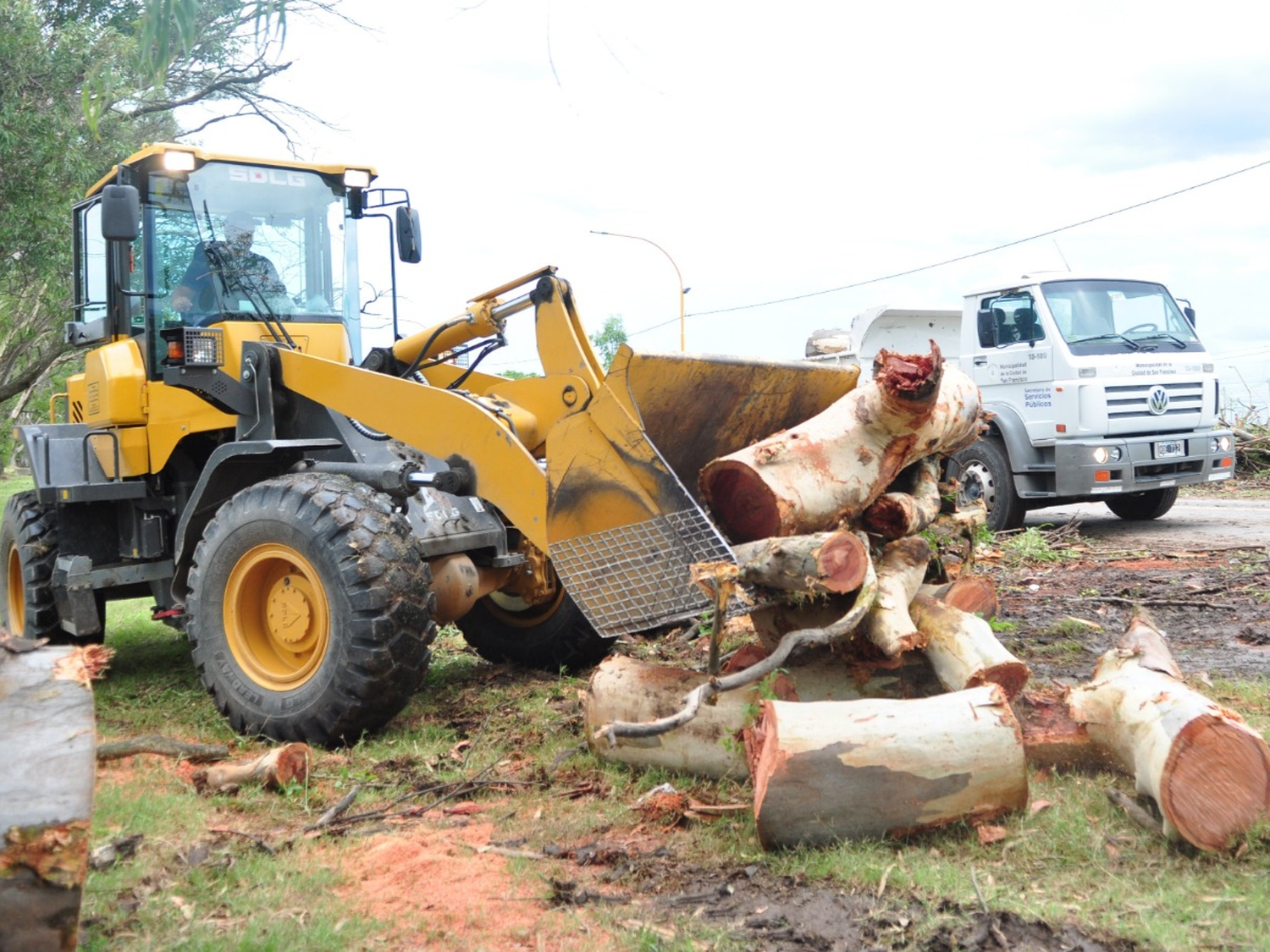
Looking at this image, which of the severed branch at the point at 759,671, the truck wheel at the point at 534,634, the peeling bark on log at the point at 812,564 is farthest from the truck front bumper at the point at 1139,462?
the peeling bark on log at the point at 812,564

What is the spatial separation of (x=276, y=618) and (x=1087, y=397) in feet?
29.5

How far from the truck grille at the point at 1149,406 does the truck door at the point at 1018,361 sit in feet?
2.09

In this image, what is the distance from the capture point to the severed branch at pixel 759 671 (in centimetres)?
430

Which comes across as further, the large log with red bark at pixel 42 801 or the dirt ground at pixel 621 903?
the dirt ground at pixel 621 903

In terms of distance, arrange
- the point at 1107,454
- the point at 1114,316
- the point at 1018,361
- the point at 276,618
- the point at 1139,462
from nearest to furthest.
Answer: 1. the point at 276,618
2. the point at 1107,454
3. the point at 1139,462
4. the point at 1114,316
5. the point at 1018,361

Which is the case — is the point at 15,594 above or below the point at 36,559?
below

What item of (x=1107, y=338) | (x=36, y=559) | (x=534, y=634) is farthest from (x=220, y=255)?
(x=1107, y=338)

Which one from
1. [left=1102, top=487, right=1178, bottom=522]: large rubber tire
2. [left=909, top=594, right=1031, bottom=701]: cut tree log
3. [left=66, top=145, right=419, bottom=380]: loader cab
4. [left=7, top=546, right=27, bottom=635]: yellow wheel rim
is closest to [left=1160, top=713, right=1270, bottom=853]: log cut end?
[left=909, top=594, right=1031, bottom=701]: cut tree log

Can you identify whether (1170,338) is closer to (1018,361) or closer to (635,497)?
(1018,361)

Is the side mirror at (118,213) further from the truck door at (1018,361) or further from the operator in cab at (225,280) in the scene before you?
the truck door at (1018,361)

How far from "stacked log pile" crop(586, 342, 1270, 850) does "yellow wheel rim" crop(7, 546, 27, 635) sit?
5.12 metres

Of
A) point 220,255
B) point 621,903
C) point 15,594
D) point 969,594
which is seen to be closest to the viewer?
point 621,903

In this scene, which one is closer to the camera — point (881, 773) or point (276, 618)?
point (881, 773)

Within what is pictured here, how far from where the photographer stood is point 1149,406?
39.8 feet
